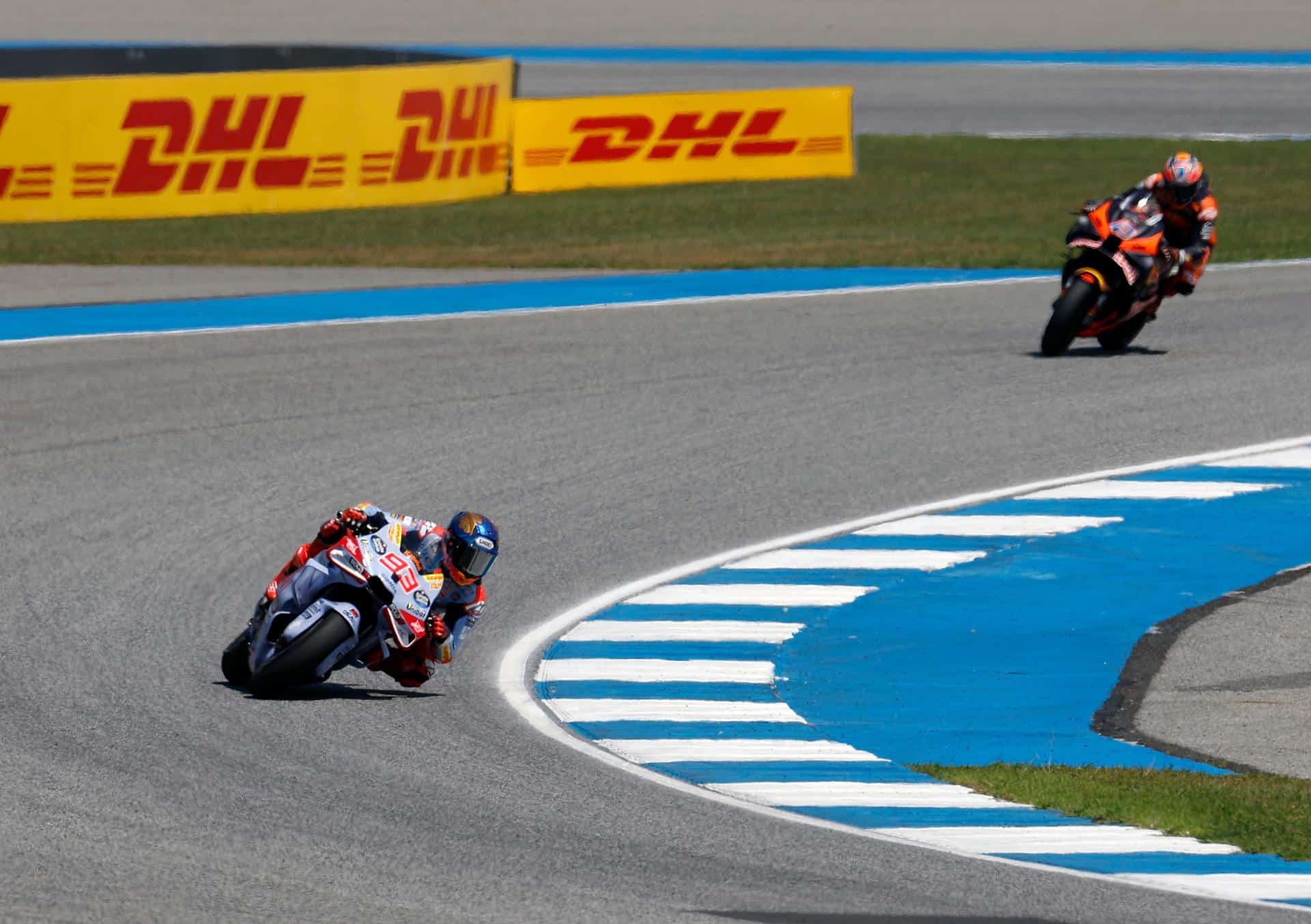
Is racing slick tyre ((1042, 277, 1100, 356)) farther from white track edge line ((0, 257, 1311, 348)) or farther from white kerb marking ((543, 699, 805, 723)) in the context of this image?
white kerb marking ((543, 699, 805, 723))

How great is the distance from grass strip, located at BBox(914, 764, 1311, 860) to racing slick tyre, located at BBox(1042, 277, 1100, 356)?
35.2 ft

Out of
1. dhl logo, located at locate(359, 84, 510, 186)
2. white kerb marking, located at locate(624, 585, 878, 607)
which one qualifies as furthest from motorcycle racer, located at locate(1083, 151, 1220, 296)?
dhl logo, located at locate(359, 84, 510, 186)

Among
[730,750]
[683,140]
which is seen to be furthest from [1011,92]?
[730,750]

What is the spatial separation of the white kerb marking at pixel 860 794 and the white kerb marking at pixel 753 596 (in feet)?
11.4

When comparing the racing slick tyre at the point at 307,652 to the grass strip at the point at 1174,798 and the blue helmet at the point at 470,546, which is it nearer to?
the blue helmet at the point at 470,546

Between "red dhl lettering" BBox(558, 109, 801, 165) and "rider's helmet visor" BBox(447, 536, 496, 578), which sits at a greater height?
"red dhl lettering" BBox(558, 109, 801, 165)

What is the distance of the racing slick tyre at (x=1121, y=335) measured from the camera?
807 inches

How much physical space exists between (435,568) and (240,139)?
1825 centimetres

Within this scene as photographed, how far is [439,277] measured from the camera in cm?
2484

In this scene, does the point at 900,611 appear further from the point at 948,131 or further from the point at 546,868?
the point at 948,131

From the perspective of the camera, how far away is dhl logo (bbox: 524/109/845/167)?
105 ft

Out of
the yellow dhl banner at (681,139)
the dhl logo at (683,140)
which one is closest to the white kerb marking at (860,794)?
the yellow dhl banner at (681,139)

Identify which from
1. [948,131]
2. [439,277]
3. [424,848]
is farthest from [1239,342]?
[948,131]

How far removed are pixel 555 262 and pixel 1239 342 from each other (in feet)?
25.9
